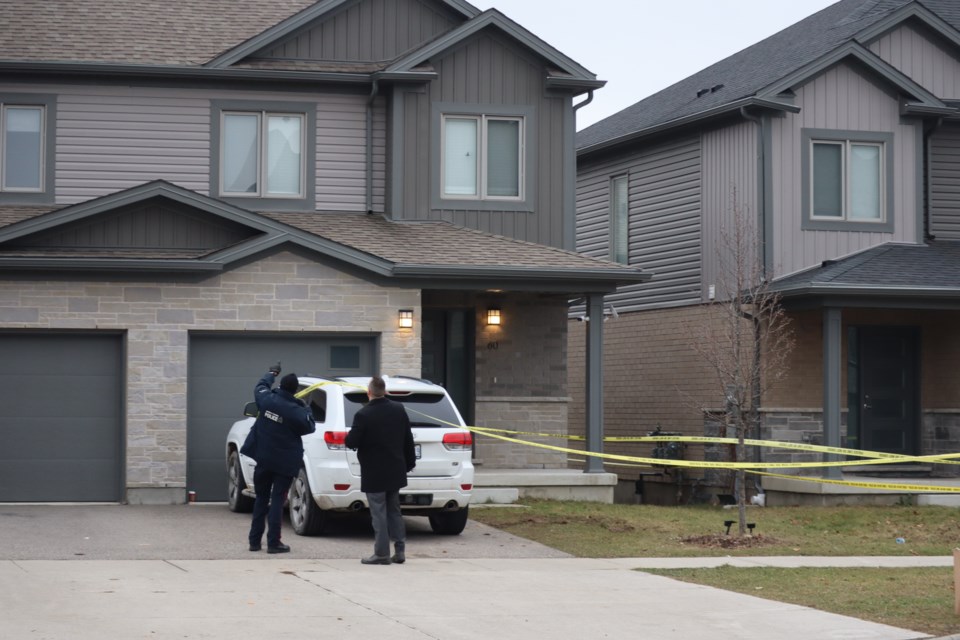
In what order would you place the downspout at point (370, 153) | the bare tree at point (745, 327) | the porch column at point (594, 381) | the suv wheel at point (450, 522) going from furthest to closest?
1. the downspout at point (370, 153)
2. the bare tree at point (745, 327)
3. the porch column at point (594, 381)
4. the suv wheel at point (450, 522)

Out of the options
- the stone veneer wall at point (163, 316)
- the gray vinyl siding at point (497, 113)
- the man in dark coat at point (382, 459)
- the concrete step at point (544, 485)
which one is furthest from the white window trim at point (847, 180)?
the man in dark coat at point (382, 459)

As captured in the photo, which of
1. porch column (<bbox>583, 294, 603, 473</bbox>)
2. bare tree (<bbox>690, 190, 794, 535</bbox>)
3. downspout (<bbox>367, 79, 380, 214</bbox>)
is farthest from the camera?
downspout (<bbox>367, 79, 380, 214</bbox>)

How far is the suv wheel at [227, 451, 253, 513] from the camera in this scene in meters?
17.5

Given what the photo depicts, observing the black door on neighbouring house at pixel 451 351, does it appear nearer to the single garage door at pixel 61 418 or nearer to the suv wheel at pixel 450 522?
the single garage door at pixel 61 418

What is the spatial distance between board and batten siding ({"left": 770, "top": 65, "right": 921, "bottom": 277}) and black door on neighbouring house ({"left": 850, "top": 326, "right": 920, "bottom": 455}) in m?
1.65

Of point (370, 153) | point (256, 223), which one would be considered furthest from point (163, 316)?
point (370, 153)

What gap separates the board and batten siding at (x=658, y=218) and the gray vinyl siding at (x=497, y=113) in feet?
11.7

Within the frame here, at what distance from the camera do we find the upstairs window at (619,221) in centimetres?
2703

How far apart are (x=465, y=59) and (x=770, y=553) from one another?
389 inches

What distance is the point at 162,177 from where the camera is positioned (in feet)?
70.3

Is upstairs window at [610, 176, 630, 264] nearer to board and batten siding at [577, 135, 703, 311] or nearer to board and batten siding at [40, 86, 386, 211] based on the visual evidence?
board and batten siding at [577, 135, 703, 311]

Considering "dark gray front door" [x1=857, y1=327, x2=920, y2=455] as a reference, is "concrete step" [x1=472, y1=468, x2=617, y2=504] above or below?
below

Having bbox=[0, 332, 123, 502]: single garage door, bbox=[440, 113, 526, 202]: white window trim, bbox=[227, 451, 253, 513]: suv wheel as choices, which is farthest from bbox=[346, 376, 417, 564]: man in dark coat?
bbox=[440, 113, 526, 202]: white window trim

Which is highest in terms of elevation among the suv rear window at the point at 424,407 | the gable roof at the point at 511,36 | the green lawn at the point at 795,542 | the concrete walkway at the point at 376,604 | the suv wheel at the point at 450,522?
the gable roof at the point at 511,36
